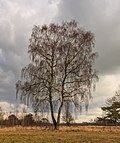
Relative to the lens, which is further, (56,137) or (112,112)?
(112,112)

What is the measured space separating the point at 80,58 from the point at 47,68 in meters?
4.38

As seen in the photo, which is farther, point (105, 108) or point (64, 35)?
point (105, 108)

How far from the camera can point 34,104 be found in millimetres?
45375

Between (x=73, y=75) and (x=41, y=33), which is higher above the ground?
(x=41, y=33)

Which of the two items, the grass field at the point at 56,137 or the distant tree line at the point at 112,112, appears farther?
the distant tree line at the point at 112,112

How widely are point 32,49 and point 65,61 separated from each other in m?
4.50

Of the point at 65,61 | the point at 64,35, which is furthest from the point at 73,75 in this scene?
the point at 64,35

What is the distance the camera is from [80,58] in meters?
46.6

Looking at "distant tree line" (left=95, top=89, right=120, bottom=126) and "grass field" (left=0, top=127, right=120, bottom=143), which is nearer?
"grass field" (left=0, top=127, right=120, bottom=143)

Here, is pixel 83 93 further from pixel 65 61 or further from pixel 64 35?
pixel 64 35

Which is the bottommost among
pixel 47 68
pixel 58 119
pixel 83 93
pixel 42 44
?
pixel 58 119

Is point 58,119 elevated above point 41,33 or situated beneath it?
situated beneath

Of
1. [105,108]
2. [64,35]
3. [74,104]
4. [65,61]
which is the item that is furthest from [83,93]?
[105,108]

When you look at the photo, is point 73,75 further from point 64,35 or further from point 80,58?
point 64,35
